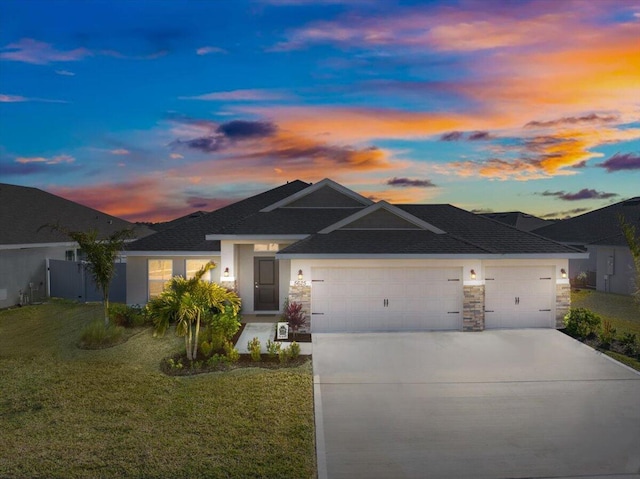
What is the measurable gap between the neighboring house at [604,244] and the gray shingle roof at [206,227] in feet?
50.4

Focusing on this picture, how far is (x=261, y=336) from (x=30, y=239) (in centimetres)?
1330

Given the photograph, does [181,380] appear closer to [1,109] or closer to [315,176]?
[315,176]

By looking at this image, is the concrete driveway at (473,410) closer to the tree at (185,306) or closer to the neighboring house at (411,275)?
the neighboring house at (411,275)

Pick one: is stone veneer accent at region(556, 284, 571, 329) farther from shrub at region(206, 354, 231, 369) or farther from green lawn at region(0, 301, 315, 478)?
shrub at region(206, 354, 231, 369)

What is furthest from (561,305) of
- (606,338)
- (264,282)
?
(264,282)

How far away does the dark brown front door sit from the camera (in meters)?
17.0

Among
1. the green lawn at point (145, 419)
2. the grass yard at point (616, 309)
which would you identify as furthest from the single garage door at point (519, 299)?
the green lawn at point (145, 419)

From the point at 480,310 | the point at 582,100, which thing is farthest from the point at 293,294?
the point at 582,100

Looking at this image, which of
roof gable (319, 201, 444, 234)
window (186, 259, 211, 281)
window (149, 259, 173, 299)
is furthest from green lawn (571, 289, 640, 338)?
window (149, 259, 173, 299)

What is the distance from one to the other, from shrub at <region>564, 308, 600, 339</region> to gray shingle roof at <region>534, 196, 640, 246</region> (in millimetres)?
11798

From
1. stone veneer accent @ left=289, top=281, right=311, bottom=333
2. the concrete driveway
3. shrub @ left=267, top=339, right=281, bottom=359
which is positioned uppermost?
stone veneer accent @ left=289, top=281, right=311, bottom=333

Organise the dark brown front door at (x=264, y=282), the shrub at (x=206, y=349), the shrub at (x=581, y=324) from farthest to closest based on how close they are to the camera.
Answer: the dark brown front door at (x=264, y=282) → the shrub at (x=581, y=324) → the shrub at (x=206, y=349)

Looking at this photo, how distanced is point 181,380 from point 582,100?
18.8 m

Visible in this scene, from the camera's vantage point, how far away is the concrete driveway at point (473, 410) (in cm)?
616
